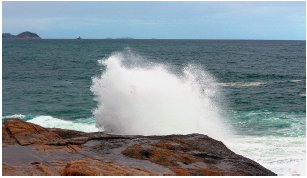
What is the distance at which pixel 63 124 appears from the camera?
12.5m

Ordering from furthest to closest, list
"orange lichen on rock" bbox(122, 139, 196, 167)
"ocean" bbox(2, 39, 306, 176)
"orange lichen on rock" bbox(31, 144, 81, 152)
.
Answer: "ocean" bbox(2, 39, 306, 176), "orange lichen on rock" bbox(31, 144, 81, 152), "orange lichen on rock" bbox(122, 139, 196, 167)

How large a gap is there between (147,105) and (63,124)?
165 inches

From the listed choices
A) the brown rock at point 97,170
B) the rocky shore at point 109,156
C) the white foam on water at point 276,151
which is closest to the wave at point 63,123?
the rocky shore at point 109,156

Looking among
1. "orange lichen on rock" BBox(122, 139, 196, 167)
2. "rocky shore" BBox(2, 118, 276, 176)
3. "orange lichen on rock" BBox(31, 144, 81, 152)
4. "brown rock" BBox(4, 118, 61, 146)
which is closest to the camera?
"rocky shore" BBox(2, 118, 276, 176)

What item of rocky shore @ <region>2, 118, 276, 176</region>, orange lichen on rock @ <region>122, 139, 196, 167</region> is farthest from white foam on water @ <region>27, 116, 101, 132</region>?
orange lichen on rock @ <region>122, 139, 196, 167</region>

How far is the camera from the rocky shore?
15.6ft

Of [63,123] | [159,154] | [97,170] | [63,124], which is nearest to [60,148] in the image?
[97,170]

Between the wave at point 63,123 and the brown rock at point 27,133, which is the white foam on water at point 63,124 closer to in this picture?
the wave at point 63,123

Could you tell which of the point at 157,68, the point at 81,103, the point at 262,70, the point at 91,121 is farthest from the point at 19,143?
the point at 262,70

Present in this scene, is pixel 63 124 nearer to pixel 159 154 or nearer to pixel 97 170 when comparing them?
pixel 159 154

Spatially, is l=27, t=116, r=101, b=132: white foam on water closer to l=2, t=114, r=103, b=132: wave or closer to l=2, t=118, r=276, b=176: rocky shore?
l=2, t=114, r=103, b=132: wave

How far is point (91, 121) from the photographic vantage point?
44.3ft

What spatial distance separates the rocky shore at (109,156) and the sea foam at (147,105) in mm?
3277

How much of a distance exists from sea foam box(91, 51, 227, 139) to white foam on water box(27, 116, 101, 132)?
4.38 ft
